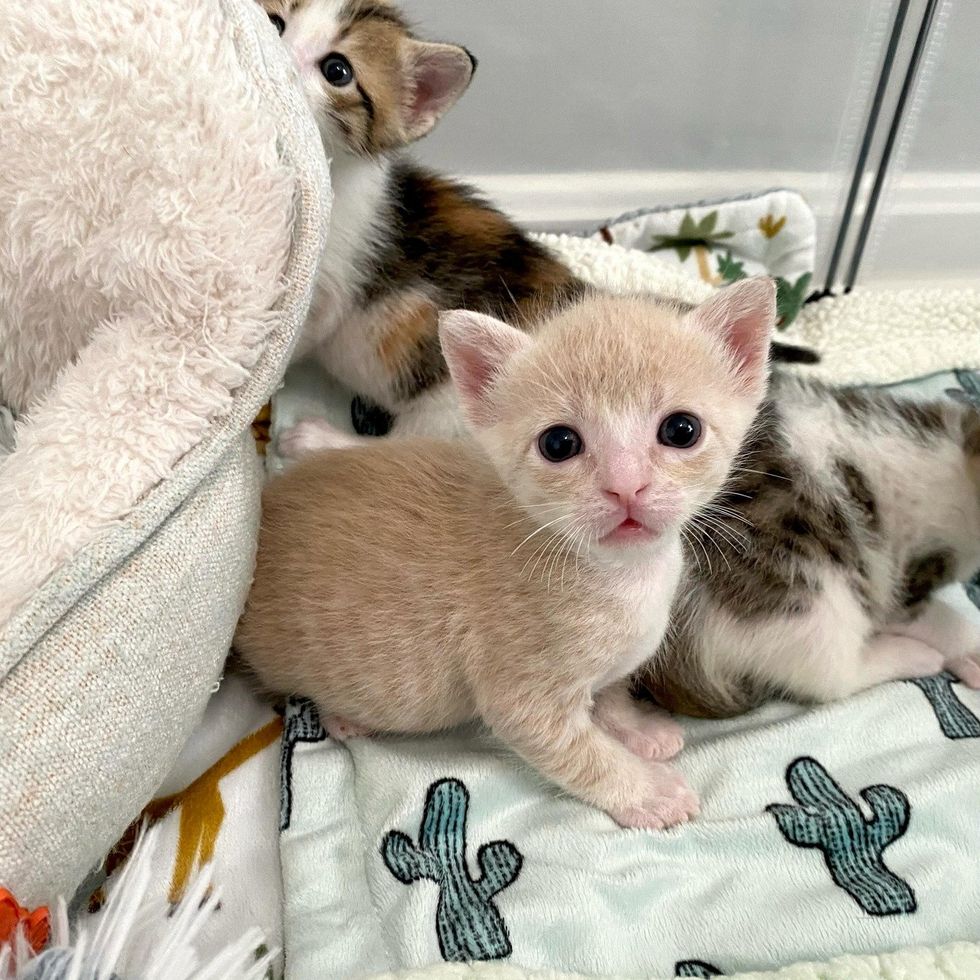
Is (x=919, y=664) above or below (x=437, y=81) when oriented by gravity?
below

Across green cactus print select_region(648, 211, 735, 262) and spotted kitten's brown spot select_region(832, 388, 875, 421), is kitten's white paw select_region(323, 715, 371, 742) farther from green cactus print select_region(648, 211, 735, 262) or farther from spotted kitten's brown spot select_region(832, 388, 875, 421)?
green cactus print select_region(648, 211, 735, 262)

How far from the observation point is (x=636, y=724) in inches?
52.2

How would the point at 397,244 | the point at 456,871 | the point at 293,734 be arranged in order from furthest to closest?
the point at 397,244
the point at 293,734
the point at 456,871

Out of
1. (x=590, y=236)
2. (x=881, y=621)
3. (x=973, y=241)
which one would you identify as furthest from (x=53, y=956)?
(x=973, y=241)

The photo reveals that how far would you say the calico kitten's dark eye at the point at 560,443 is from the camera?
3.20ft

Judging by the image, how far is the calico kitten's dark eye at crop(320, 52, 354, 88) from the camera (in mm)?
1395

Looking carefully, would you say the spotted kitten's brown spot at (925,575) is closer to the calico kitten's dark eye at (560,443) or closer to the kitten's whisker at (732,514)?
the kitten's whisker at (732,514)

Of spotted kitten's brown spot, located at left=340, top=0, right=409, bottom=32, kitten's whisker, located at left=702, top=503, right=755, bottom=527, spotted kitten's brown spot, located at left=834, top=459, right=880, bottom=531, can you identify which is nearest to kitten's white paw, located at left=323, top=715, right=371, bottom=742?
kitten's whisker, located at left=702, top=503, right=755, bottom=527

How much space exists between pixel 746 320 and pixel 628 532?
11.3 inches

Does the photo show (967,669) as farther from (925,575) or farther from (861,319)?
(861,319)

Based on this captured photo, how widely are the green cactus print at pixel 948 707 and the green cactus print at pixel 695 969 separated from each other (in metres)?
0.53

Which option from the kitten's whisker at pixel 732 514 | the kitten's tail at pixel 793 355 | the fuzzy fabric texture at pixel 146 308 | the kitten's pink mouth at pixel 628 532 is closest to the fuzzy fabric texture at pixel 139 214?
the fuzzy fabric texture at pixel 146 308

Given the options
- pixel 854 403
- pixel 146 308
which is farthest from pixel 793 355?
pixel 146 308

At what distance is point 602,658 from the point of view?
3.66 ft
